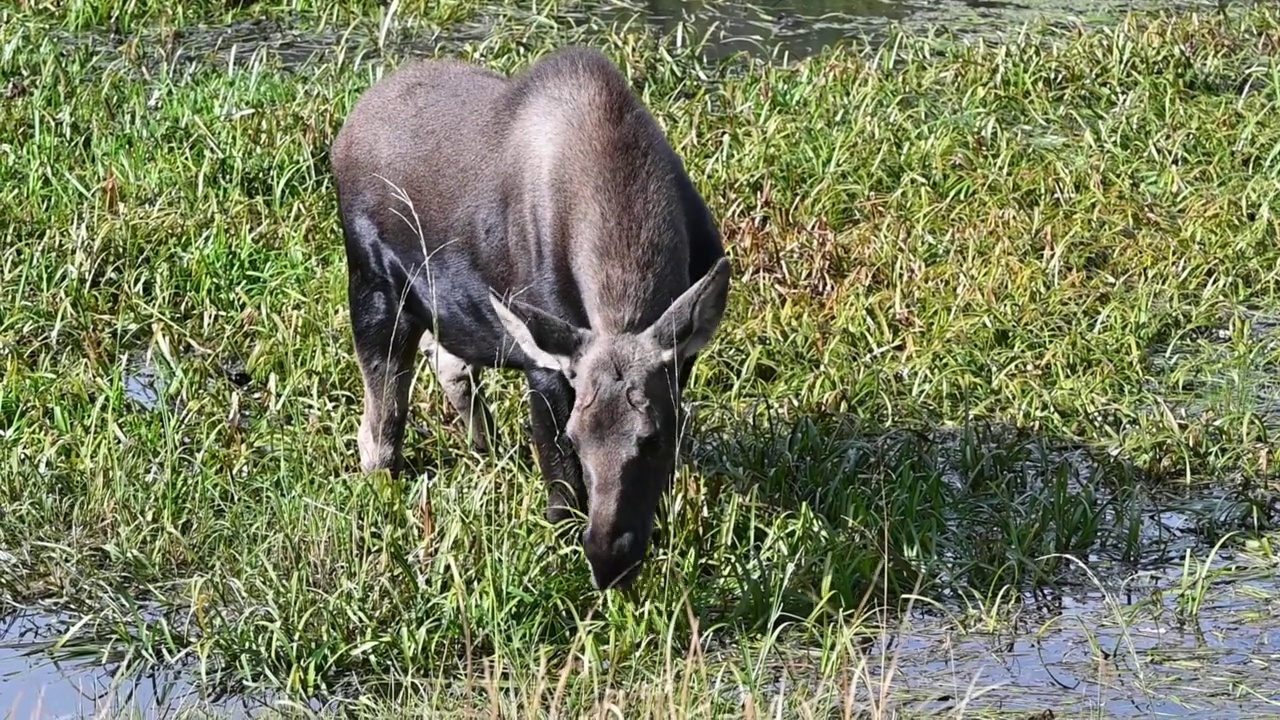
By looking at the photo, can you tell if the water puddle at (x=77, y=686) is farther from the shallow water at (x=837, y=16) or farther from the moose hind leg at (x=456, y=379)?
the shallow water at (x=837, y=16)

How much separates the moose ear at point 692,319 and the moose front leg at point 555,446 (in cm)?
52

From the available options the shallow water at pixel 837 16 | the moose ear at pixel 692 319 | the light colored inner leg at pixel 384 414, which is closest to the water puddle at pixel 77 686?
the light colored inner leg at pixel 384 414

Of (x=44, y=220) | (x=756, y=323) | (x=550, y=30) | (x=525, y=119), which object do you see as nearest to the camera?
(x=525, y=119)

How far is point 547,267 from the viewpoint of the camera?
608 cm

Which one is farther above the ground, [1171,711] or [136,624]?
[1171,711]

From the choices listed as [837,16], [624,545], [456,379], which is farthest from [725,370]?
[837,16]

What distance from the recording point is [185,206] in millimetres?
9039

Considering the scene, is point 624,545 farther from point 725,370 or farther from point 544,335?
point 725,370

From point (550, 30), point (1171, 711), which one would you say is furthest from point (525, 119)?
point (550, 30)

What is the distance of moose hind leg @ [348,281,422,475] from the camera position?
6883 millimetres

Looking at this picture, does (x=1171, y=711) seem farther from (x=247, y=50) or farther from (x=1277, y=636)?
(x=247, y=50)

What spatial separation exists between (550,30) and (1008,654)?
6.98 meters

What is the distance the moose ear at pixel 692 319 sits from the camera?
17.4ft

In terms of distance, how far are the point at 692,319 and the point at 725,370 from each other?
7.63 ft
